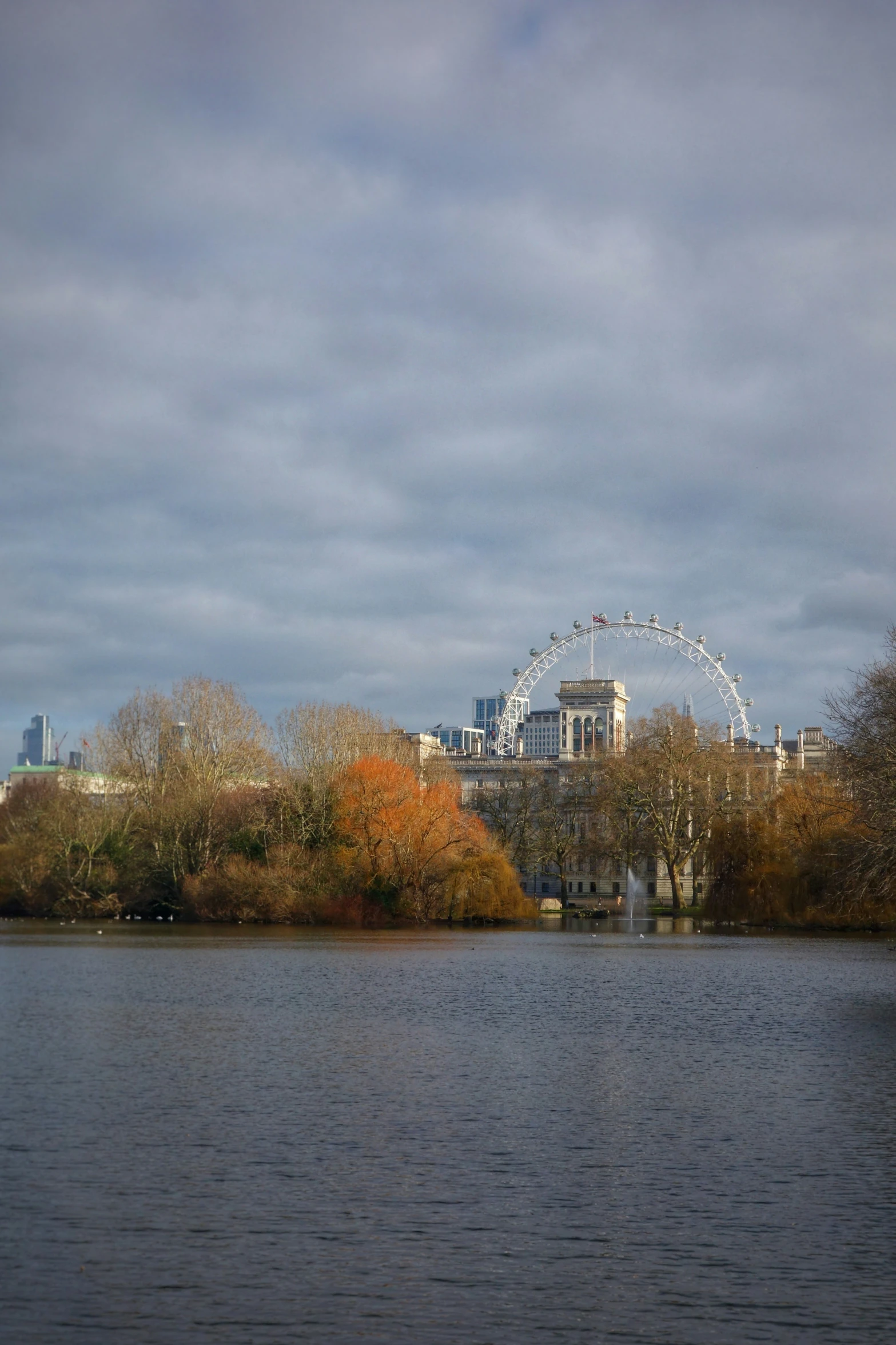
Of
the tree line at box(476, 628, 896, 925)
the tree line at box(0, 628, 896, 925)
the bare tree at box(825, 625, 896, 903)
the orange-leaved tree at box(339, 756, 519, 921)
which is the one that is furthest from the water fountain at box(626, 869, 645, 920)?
the bare tree at box(825, 625, 896, 903)

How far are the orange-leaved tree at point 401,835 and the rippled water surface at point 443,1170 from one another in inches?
1754

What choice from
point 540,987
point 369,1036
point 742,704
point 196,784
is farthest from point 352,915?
point 742,704

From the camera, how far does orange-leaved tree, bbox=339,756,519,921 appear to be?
8619 centimetres

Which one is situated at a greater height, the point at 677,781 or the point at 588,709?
the point at 588,709

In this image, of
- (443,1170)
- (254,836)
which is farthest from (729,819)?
(443,1170)

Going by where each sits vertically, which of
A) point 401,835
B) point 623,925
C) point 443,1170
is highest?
point 401,835

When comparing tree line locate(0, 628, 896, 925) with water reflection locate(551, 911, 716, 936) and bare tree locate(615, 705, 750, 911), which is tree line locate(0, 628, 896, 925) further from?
bare tree locate(615, 705, 750, 911)

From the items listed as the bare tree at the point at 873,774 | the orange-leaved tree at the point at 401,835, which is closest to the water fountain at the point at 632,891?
the orange-leaved tree at the point at 401,835

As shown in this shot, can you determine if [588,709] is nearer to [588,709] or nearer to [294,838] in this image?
[588,709]

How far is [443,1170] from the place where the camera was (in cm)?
2005

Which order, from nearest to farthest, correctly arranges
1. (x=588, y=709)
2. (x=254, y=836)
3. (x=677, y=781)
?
(x=254, y=836) → (x=677, y=781) → (x=588, y=709)

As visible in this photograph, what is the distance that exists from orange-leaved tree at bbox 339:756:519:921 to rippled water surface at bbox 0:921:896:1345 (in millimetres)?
44549

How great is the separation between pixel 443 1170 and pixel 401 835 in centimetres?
6644

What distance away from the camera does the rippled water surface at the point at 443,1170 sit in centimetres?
1448
